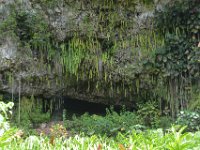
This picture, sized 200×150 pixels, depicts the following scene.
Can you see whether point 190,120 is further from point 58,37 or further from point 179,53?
point 58,37

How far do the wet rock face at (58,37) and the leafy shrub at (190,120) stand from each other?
1815mm

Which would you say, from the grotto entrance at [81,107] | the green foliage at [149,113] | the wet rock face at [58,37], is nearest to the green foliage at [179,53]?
the green foliage at [149,113]

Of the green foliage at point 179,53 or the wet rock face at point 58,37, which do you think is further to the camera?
the wet rock face at point 58,37

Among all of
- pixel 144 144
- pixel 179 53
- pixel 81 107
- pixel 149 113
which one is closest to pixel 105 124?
pixel 149 113

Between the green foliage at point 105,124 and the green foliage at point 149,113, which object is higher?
the green foliage at point 149,113

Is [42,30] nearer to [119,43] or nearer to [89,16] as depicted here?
[89,16]

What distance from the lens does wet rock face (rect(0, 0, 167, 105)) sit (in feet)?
26.3

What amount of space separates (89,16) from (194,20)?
2564 mm

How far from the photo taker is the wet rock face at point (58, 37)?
→ 8016 millimetres

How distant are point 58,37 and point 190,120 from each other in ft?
12.3

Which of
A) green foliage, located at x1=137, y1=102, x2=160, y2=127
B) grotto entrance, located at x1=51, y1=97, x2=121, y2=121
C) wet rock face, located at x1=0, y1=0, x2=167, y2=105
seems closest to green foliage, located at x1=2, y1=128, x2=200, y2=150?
green foliage, located at x1=137, y1=102, x2=160, y2=127

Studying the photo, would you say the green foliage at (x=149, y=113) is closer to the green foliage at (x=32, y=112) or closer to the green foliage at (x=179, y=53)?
the green foliage at (x=179, y=53)

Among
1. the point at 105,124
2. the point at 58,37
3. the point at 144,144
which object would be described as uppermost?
the point at 58,37

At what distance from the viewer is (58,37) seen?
26.9ft
